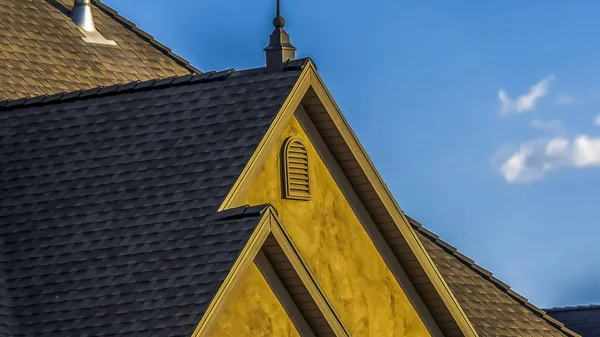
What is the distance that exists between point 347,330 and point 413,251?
179 cm

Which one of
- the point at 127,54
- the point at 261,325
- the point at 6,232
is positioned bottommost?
the point at 261,325

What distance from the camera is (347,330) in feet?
59.6

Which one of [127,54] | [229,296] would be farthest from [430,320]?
[127,54]

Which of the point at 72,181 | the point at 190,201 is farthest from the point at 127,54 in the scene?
the point at 190,201

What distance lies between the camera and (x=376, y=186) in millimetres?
19109

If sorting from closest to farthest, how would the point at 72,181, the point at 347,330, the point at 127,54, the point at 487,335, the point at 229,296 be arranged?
the point at 229,296, the point at 347,330, the point at 72,181, the point at 487,335, the point at 127,54

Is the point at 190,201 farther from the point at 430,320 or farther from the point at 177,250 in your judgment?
the point at 430,320

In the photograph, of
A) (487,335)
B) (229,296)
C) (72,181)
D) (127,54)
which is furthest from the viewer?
(127,54)

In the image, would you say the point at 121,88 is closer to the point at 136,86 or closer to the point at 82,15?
the point at 136,86

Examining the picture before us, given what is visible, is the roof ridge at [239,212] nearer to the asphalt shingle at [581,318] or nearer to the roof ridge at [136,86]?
the roof ridge at [136,86]

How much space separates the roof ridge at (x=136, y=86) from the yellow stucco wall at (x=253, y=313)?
9.32ft

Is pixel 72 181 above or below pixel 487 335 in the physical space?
above

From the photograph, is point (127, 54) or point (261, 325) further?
point (127, 54)

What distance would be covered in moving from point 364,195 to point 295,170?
1.07m
